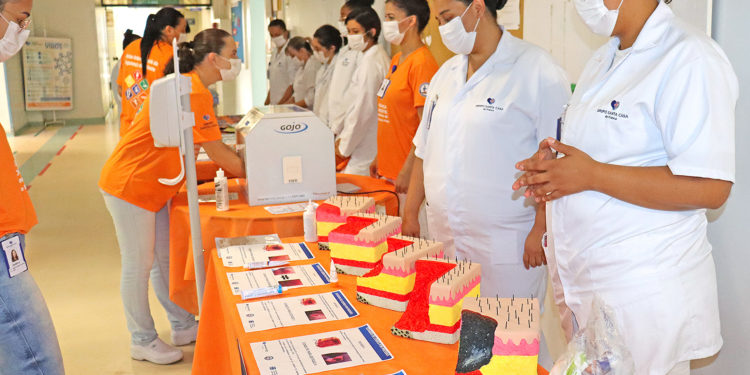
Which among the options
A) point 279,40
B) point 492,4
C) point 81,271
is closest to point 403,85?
point 492,4

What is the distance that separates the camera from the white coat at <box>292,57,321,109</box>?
6.98 m

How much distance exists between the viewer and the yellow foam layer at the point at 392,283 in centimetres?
173

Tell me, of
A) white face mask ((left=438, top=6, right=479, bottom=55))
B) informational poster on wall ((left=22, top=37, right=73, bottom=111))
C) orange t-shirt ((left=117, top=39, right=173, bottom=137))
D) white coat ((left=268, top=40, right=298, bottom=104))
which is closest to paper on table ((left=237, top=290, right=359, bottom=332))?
white face mask ((left=438, top=6, right=479, bottom=55))

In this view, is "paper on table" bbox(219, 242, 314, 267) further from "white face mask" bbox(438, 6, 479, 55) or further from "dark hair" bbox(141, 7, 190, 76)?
"dark hair" bbox(141, 7, 190, 76)

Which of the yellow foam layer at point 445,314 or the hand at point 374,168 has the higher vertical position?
the yellow foam layer at point 445,314

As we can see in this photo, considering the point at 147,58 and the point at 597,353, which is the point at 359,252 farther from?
the point at 147,58

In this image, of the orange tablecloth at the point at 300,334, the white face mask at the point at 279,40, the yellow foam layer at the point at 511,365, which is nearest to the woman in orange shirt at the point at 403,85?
the orange tablecloth at the point at 300,334

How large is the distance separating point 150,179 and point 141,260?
0.43 metres

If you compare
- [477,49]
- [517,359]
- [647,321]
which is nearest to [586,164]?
[647,321]

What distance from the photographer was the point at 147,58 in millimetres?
4633

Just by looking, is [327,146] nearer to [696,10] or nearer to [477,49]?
[477,49]

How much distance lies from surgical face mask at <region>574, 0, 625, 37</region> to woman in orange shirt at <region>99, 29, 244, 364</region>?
178 cm

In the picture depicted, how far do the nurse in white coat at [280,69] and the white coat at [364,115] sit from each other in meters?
3.40

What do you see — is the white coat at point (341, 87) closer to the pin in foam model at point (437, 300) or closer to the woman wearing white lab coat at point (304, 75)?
the woman wearing white lab coat at point (304, 75)
